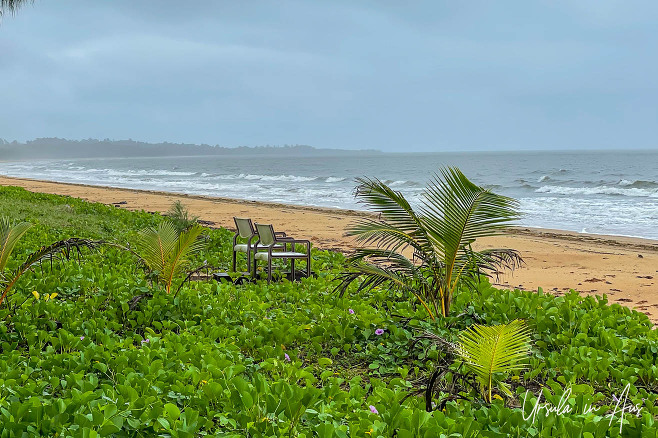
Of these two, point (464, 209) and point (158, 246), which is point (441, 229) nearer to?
point (464, 209)

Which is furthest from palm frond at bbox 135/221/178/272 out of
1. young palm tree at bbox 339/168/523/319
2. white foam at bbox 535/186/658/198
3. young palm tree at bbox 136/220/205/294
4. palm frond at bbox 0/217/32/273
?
white foam at bbox 535/186/658/198

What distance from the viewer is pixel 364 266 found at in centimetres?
507

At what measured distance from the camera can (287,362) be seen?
423 centimetres

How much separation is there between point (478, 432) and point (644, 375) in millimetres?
2032

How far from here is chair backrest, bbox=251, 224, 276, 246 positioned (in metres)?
7.20

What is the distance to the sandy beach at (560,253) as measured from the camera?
8.43m

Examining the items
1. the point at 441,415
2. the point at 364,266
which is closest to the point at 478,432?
the point at 441,415

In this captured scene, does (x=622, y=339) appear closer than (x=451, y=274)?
Yes

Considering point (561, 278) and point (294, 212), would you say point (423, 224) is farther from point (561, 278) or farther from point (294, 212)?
point (294, 212)

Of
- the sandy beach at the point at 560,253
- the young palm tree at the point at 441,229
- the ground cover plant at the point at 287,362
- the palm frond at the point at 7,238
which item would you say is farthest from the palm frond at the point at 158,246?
the sandy beach at the point at 560,253

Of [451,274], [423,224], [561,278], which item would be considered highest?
[423,224]

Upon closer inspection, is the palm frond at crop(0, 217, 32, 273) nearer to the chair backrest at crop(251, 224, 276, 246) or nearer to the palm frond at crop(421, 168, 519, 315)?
the chair backrest at crop(251, 224, 276, 246)

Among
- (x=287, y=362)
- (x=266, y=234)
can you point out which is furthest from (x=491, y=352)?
(x=266, y=234)

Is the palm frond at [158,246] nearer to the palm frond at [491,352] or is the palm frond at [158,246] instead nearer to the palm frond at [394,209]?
the palm frond at [394,209]
